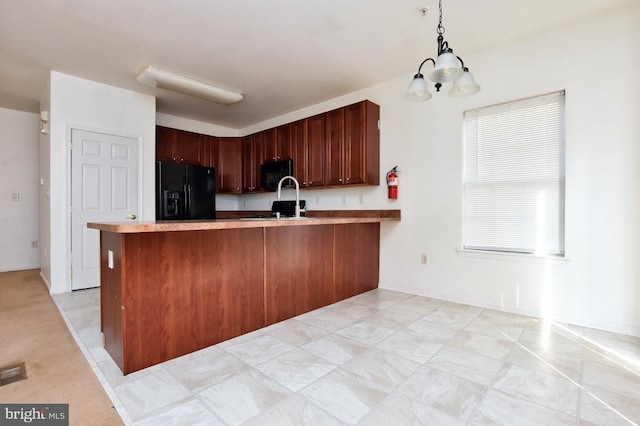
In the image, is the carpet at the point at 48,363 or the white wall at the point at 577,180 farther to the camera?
the white wall at the point at 577,180

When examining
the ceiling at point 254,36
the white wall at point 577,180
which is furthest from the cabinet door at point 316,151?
the white wall at point 577,180

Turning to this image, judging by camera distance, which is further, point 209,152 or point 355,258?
point 209,152

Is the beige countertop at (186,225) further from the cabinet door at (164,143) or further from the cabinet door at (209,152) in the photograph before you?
the cabinet door at (209,152)

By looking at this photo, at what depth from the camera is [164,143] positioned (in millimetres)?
5102

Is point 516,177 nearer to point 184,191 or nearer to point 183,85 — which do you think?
point 183,85

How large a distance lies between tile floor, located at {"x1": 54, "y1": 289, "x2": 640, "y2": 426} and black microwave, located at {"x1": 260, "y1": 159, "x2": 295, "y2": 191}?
2.64m

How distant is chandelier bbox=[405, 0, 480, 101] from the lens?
1982 millimetres

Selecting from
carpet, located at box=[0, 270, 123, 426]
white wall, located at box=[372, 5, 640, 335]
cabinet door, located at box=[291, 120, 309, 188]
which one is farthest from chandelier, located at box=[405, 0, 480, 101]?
carpet, located at box=[0, 270, 123, 426]

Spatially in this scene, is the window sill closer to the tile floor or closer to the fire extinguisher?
the tile floor

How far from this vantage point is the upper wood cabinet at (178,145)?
5.07 meters

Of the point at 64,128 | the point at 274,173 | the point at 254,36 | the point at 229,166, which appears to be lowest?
the point at 274,173

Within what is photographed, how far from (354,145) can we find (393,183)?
699 millimetres

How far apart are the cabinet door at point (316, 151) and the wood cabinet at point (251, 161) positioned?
3.89 feet

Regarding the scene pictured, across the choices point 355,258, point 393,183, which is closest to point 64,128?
point 355,258
